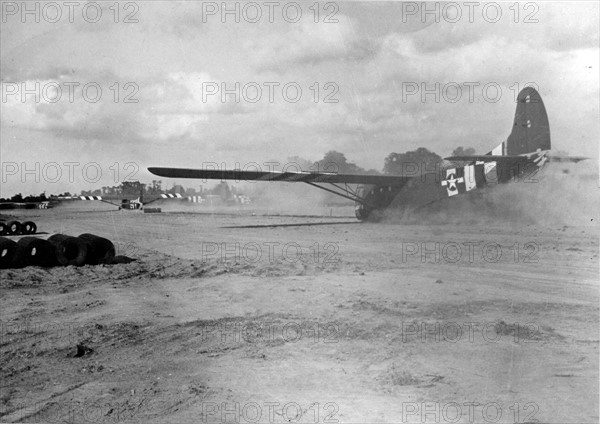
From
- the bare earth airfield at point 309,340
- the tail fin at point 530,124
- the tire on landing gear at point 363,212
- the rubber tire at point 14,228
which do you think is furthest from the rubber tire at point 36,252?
the tire on landing gear at point 363,212

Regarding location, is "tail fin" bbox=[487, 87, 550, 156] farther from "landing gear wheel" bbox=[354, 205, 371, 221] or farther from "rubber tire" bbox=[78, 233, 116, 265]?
"rubber tire" bbox=[78, 233, 116, 265]

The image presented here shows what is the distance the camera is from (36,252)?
11828 mm

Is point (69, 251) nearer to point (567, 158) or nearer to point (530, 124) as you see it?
point (530, 124)

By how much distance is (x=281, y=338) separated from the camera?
629cm

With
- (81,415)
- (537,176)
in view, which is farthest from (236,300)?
(537,176)

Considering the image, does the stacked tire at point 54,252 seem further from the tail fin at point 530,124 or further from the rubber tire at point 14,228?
the tail fin at point 530,124

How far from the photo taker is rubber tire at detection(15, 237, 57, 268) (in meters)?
11.7

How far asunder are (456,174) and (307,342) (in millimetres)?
15494

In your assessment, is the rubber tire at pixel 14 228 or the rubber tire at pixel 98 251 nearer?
the rubber tire at pixel 98 251

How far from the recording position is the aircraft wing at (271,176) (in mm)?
21766

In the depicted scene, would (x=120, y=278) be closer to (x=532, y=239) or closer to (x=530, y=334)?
(x=530, y=334)

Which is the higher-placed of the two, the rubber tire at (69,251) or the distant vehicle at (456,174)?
the distant vehicle at (456,174)

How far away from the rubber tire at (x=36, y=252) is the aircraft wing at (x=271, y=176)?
31.5 ft

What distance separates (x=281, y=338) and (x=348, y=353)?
3.07 ft
